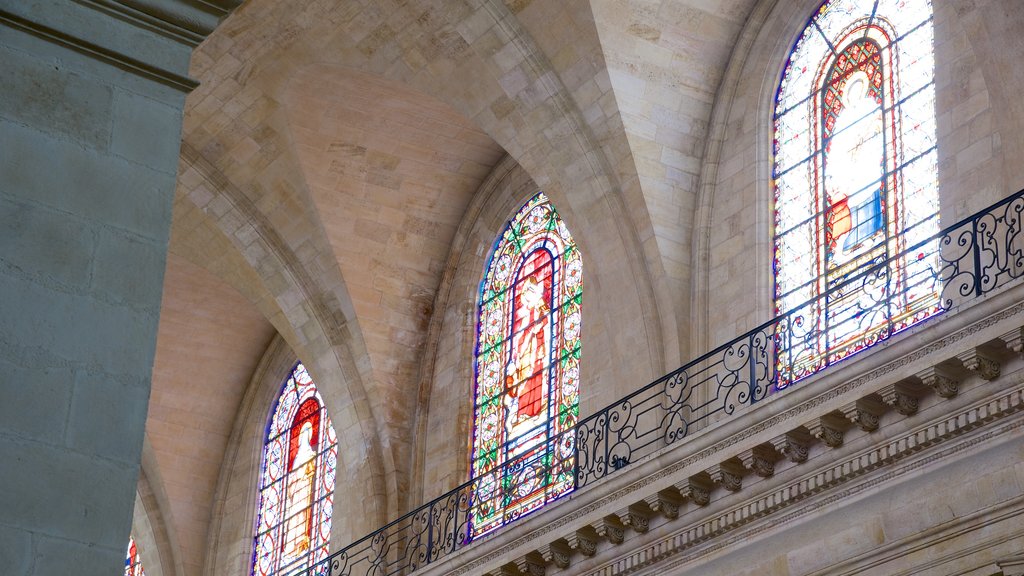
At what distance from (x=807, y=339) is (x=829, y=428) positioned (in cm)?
173

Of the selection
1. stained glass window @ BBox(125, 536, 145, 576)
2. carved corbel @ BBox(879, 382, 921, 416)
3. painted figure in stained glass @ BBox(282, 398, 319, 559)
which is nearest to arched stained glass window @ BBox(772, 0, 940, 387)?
carved corbel @ BBox(879, 382, 921, 416)

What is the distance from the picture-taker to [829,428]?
990 cm

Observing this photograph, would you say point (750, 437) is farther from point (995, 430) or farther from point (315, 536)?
point (315, 536)

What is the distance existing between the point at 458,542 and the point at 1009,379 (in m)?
7.12

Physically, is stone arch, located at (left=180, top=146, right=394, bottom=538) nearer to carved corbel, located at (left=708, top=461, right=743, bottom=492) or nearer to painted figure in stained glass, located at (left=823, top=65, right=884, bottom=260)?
painted figure in stained glass, located at (left=823, top=65, right=884, bottom=260)

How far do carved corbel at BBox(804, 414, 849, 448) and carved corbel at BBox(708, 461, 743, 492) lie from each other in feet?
2.63

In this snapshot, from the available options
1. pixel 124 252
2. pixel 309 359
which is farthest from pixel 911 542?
pixel 309 359

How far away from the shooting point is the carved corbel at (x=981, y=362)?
9.04m

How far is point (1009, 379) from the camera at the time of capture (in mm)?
9055

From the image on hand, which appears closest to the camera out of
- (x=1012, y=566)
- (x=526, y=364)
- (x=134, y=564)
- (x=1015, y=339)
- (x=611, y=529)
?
(x=1012, y=566)

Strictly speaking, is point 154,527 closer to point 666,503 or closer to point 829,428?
point 666,503

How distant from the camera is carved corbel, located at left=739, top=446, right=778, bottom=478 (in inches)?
407

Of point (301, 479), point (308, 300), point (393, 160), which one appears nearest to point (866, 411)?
point (393, 160)

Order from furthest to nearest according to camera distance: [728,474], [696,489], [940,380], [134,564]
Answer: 1. [134,564]
2. [696,489]
3. [728,474]
4. [940,380]
